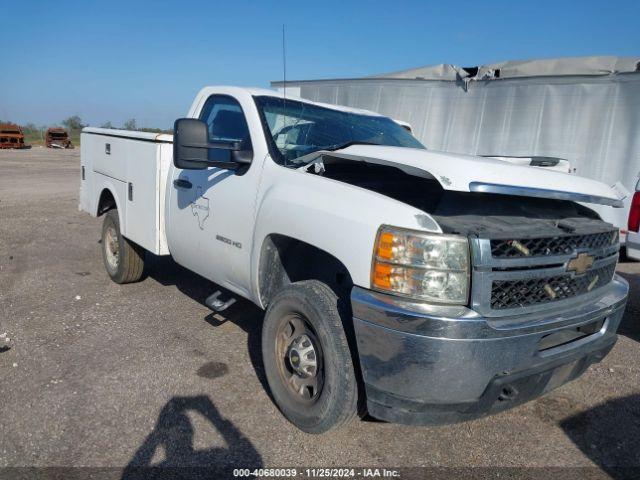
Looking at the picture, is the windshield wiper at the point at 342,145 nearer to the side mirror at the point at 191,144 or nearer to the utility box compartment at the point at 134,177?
the side mirror at the point at 191,144

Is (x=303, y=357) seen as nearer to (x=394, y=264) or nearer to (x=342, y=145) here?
(x=394, y=264)

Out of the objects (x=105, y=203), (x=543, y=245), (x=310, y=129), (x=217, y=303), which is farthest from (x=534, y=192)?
(x=105, y=203)

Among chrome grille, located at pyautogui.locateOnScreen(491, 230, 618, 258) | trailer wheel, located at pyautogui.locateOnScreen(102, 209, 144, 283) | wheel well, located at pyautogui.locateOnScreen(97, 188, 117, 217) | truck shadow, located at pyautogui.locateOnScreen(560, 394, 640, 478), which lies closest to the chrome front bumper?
chrome grille, located at pyautogui.locateOnScreen(491, 230, 618, 258)

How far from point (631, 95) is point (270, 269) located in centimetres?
779

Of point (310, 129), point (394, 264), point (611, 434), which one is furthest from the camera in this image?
point (310, 129)

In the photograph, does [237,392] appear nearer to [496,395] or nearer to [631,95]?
[496,395]

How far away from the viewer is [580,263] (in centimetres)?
275

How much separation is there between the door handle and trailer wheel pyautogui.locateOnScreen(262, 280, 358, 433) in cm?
147

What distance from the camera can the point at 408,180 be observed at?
11.1ft

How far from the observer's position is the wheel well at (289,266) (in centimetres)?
327

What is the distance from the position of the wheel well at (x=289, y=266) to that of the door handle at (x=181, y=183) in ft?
3.89

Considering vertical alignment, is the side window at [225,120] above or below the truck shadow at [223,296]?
above

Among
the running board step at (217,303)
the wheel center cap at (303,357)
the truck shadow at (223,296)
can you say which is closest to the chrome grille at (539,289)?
the wheel center cap at (303,357)

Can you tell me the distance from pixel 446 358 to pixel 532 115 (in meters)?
8.52
